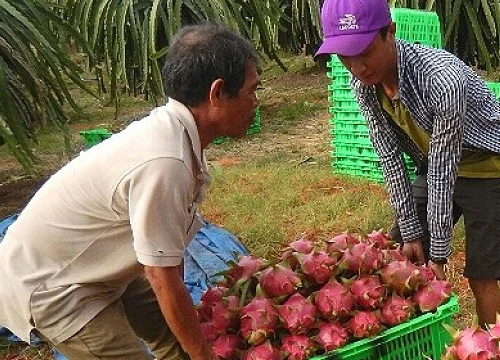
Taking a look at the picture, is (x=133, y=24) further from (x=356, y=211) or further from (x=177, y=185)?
(x=177, y=185)

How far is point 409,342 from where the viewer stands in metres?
1.71

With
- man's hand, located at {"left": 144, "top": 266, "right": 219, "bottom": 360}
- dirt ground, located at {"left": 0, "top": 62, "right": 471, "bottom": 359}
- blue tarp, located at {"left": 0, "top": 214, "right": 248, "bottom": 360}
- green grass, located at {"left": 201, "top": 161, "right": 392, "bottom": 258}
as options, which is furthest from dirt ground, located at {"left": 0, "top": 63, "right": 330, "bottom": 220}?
man's hand, located at {"left": 144, "top": 266, "right": 219, "bottom": 360}

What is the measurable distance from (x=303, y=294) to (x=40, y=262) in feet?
2.17

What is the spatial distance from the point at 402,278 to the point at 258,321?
1.22 ft

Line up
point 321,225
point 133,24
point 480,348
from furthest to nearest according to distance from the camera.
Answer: point 133,24, point 321,225, point 480,348

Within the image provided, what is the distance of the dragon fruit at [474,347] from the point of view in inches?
48.7

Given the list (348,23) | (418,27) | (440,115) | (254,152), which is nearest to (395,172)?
(440,115)

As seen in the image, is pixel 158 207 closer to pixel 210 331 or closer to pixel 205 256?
pixel 210 331

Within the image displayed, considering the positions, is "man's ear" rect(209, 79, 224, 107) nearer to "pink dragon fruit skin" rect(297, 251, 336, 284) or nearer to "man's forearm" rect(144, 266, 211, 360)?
"man's forearm" rect(144, 266, 211, 360)

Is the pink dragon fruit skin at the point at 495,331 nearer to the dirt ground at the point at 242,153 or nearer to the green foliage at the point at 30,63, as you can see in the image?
the green foliage at the point at 30,63

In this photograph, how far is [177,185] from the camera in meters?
1.49

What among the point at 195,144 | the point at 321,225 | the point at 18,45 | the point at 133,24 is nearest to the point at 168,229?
the point at 195,144

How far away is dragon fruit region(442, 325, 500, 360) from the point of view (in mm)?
1237

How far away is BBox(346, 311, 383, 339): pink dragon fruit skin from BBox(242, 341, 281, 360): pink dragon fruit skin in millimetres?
185
